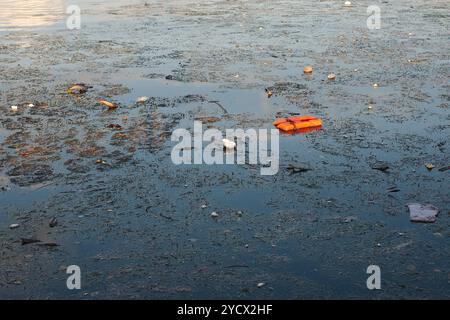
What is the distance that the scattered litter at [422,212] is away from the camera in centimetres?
517

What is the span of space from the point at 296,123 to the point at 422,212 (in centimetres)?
278

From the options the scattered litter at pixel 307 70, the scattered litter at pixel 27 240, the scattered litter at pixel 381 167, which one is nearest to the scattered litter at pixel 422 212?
the scattered litter at pixel 381 167

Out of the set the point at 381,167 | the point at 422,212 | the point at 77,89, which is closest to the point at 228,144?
the point at 381,167

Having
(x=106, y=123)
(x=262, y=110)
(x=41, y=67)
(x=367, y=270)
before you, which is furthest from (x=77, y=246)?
(x=41, y=67)

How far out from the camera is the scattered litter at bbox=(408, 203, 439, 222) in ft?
17.0

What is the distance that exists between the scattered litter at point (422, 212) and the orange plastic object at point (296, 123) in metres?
2.54

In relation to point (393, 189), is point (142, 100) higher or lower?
higher

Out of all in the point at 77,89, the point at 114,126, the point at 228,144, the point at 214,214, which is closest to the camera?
the point at 214,214

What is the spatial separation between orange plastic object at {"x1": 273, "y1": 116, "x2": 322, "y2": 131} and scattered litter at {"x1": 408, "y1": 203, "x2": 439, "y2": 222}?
2.54m

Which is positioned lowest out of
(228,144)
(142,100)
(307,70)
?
(228,144)

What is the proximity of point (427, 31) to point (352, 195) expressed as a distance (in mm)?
9942

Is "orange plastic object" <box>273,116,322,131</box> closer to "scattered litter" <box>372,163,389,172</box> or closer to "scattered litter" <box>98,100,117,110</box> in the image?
"scattered litter" <box>372,163,389,172</box>

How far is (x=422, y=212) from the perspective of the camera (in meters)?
5.29

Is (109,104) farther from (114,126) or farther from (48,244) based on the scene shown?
(48,244)
